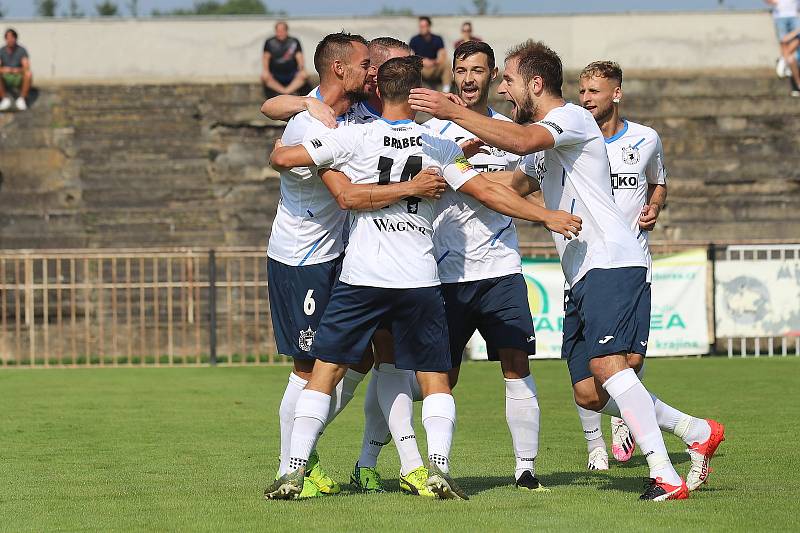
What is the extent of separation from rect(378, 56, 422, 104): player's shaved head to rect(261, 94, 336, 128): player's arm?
1.40ft

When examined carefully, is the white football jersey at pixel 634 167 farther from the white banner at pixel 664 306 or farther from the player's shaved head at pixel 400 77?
the white banner at pixel 664 306

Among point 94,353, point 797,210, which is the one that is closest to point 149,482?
point 94,353

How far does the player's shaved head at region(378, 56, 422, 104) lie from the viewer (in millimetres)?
7066

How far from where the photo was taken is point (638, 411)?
7.12 meters

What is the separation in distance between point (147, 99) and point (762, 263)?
41.8 ft

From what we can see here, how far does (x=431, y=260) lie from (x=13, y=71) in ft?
64.1

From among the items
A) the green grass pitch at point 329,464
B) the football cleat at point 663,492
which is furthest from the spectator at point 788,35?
the football cleat at point 663,492

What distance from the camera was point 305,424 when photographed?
281 inches

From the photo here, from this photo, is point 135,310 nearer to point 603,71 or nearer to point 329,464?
point 329,464

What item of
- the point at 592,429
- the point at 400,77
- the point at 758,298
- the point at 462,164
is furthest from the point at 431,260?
the point at 758,298

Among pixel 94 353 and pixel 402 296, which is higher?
pixel 402 296

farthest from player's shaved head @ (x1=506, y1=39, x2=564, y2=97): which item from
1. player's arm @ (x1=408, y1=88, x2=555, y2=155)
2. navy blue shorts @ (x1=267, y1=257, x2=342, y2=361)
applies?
navy blue shorts @ (x1=267, y1=257, x2=342, y2=361)

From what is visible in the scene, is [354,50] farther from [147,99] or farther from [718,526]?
[147,99]

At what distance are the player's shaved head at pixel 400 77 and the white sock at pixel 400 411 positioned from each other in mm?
1563
